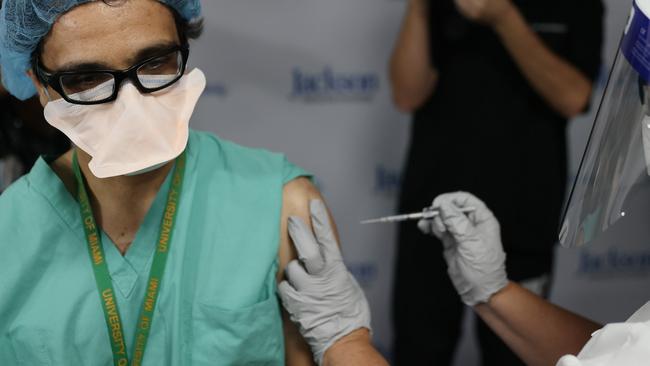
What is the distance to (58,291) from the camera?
1.20m

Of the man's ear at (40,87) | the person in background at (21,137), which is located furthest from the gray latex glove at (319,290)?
the person in background at (21,137)

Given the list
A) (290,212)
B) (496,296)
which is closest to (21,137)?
(290,212)

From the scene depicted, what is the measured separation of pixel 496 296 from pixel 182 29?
775 mm

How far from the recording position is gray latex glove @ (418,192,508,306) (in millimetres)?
1380

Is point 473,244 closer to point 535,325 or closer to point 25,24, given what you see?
point 535,325

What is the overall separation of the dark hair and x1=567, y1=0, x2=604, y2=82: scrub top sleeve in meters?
1.10

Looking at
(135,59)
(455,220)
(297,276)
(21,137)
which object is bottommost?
(21,137)

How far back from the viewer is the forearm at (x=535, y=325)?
133 centimetres

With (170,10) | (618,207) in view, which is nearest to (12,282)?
(170,10)

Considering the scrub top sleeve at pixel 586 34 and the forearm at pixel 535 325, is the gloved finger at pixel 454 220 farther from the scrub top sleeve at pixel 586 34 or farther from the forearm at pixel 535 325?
the scrub top sleeve at pixel 586 34

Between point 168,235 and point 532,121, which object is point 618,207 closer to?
point 168,235

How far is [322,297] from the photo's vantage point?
4.12 ft

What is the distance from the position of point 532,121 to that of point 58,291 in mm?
1325

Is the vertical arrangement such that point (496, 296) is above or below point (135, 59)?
below
